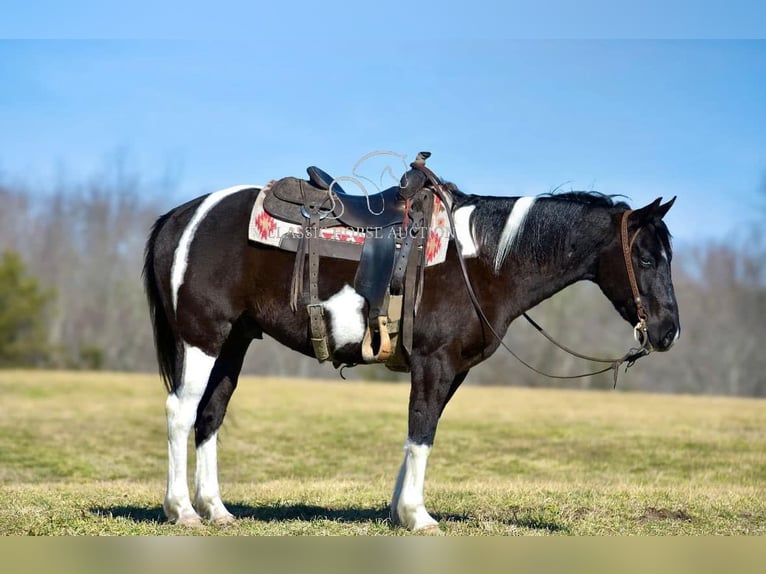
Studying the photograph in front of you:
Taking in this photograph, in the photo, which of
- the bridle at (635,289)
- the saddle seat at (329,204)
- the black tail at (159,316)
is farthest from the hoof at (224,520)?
the bridle at (635,289)

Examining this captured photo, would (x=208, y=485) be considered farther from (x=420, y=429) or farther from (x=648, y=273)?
(x=648, y=273)

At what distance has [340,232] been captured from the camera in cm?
720

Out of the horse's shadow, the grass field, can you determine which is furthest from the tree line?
the horse's shadow

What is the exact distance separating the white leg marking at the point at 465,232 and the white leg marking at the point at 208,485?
270 centimetres

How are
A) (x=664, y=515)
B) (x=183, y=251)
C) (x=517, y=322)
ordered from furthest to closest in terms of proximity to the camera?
(x=517, y=322) → (x=664, y=515) → (x=183, y=251)

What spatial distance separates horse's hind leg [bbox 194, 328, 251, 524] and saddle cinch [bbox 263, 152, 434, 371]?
966 millimetres

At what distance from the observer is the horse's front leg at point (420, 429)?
691 centimetres

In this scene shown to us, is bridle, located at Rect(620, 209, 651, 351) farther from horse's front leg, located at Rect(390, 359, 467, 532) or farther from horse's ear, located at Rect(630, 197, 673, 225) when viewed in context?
horse's front leg, located at Rect(390, 359, 467, 532)

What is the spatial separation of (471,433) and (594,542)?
1349 cm

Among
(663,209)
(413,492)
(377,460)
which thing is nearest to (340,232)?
(413,492)

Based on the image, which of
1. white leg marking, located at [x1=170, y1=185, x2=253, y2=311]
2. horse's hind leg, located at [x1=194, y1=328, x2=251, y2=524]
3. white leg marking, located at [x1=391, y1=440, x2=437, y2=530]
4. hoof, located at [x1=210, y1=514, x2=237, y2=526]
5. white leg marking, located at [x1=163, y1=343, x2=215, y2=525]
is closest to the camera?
white leg marking, located at [x1=391, y1=440, x2=437, y2=530]

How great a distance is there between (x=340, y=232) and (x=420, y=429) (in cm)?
170

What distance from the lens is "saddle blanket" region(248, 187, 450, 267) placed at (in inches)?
281

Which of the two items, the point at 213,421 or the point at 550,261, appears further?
the point at 213,421
